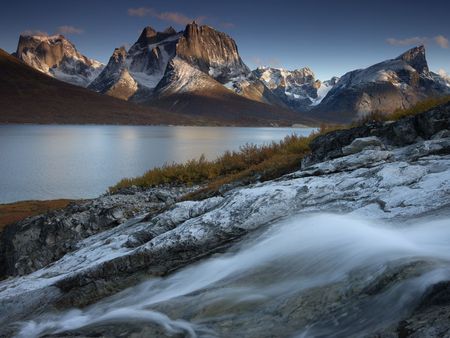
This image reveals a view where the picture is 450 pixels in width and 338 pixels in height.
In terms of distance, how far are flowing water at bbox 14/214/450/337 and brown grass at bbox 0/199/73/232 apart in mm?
13876

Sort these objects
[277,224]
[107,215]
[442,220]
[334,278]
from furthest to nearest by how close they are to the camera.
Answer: [107,215] → [277,224] → [442,220] → [334,278]

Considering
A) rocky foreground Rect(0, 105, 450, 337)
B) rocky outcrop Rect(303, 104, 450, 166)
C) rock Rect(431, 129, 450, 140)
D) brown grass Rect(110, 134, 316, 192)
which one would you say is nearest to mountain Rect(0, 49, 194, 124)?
brown grass Rect(110, 134, 316, 192)

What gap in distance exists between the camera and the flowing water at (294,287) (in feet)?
12.3

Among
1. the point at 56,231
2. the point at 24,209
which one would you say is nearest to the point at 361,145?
the point at 56,231

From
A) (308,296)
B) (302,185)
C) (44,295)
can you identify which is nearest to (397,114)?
(302,185)

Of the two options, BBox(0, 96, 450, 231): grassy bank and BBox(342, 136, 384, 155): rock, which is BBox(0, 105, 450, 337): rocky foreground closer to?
BBox(342, 136, 384, 155): rock

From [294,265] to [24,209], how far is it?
62.3 ft

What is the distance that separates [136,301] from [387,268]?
3220mm

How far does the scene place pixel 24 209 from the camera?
20375mm

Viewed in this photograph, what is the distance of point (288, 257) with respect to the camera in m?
5.14

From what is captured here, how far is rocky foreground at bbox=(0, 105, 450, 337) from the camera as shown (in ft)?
12.3

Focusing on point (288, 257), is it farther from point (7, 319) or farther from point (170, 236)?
point (7, 319)

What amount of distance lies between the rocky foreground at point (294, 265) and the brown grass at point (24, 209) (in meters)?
9.83

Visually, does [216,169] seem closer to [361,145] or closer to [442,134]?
[361,145]
